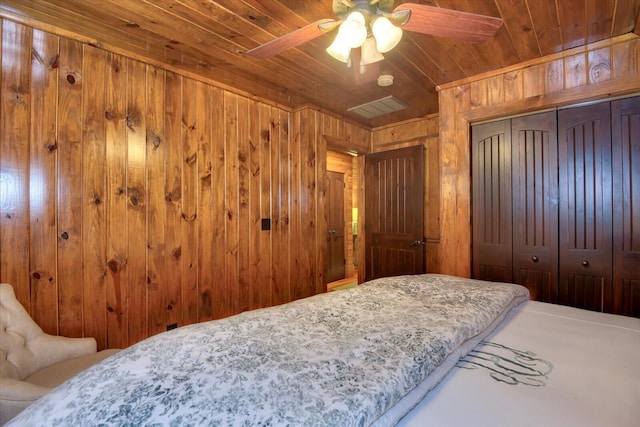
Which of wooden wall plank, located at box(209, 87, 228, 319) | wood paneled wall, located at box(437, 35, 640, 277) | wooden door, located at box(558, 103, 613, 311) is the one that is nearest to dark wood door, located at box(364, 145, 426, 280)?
wood paneled wall, located at box(437, 35, 640, 277)

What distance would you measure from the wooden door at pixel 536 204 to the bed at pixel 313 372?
3.52ft

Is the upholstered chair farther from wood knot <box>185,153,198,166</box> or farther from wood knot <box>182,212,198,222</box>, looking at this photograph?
wood knot <box>185,153,198,166</box>

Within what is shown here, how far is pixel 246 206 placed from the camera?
285cm

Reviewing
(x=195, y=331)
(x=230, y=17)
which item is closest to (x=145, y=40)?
(x=230, y=17)

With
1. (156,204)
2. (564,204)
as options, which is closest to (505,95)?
(564,204)

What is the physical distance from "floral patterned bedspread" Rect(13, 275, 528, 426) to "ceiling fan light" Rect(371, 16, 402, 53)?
1.28 meters

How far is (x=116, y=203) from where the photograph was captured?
2086mm

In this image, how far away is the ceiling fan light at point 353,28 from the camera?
4.41 feet

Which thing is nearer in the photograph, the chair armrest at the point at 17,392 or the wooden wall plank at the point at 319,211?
the chair armrest at the point at 17,392

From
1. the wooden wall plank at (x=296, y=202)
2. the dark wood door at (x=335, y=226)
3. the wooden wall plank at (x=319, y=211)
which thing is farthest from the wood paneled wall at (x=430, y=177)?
the dark wood door at (x=335, y=226)

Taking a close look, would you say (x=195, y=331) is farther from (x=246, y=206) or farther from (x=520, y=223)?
(x=520, y=223)

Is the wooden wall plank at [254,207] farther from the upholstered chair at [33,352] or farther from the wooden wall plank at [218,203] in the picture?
the upholstered chair at [33,352]

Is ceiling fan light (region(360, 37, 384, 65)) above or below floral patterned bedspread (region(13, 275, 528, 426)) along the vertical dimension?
above

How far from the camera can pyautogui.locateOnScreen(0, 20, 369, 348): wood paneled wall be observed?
1762 millimetres
